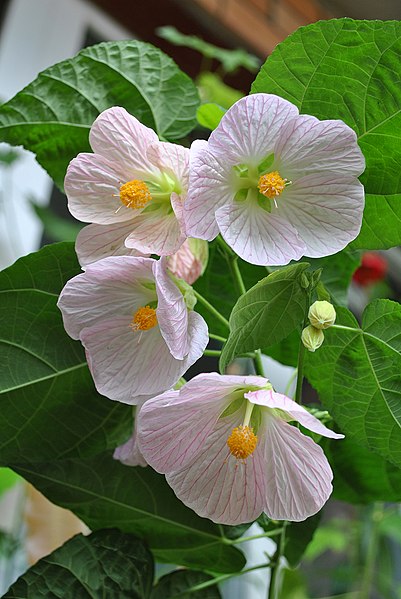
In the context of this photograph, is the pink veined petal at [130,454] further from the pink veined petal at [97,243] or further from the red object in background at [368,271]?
the red object in background at [368,271]

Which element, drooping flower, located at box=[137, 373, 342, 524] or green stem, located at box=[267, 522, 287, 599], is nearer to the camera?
drooping flower, located at box=[137, 373, 342, 524]

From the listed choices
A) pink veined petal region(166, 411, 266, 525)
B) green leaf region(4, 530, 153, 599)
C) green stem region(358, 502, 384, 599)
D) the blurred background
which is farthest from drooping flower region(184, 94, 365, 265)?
green stem region(358, 502, 384, 599)

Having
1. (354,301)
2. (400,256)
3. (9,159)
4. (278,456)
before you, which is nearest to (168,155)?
(278,456)

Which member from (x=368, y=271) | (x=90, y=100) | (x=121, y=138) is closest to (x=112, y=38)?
(x=368, y=271)

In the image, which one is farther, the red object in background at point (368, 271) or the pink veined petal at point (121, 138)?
the red object in background at point (368, 271)

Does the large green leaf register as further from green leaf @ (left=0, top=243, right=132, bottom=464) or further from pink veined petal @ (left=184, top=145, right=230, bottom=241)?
green leaf @ (left=0, top=243, right=132, bottom=464)

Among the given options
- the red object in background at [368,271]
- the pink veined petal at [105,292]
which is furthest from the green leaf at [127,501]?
the red object in background at [368,271]
